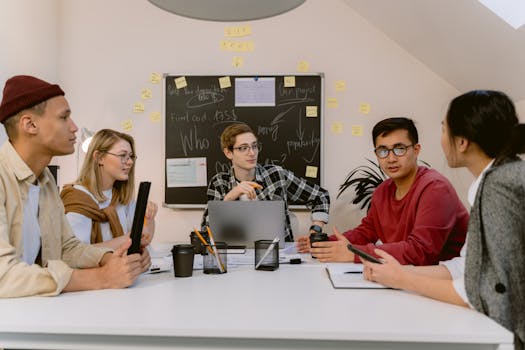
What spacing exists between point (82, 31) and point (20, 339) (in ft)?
10.0

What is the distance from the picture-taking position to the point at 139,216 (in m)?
1.19

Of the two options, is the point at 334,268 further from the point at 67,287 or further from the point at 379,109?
the point at 379,109

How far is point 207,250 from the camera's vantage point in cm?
137

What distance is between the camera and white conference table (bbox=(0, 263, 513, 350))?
0.82 meters

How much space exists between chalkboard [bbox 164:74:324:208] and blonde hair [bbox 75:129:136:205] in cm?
103

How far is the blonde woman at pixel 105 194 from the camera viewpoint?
1813 millimetres

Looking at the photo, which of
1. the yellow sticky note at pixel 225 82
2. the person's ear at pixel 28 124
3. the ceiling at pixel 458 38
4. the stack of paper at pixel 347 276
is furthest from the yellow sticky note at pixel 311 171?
the person's ear at pixel 28 124

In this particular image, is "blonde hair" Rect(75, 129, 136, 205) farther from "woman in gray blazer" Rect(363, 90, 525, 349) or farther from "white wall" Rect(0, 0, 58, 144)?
"woman in gray blazer" Rect(363, 90, 525, 349)

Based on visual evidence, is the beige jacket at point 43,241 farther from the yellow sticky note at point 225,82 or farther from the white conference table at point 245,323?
the yellow sticky note at point 225,82

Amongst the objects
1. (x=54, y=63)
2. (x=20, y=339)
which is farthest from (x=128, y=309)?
(x=54, y=63)

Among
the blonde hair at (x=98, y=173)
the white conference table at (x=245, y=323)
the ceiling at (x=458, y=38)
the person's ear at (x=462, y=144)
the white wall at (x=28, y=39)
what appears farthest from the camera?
the white wall at (x=28, y=39)

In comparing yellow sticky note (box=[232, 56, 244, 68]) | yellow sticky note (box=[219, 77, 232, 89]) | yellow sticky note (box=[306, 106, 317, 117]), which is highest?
yellow sticky note (box=[232, 56, 244, 68])

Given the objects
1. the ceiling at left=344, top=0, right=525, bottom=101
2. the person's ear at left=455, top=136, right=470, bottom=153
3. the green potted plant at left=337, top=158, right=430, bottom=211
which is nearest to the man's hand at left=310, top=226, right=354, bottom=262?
the person's ear at left=455, top=136, right=470, bottom=153

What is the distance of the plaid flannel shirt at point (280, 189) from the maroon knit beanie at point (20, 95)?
1.38 meters
